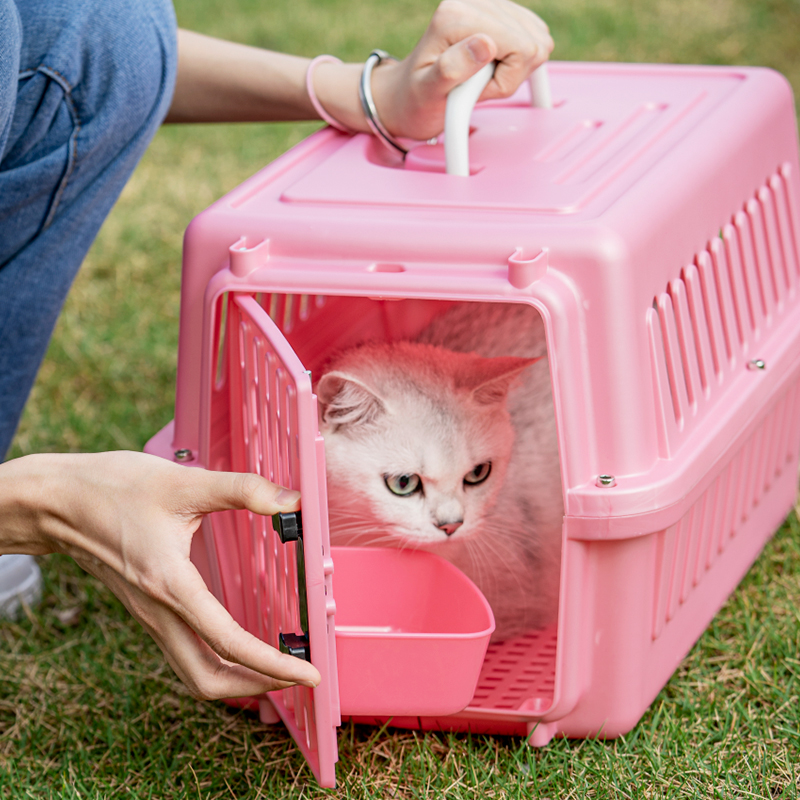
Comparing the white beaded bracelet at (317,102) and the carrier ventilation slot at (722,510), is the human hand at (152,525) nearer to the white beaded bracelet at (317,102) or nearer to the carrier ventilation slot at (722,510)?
the carrier ventilation slot at (722,510)

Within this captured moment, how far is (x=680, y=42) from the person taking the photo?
355cm

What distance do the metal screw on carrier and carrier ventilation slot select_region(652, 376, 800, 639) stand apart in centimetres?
12

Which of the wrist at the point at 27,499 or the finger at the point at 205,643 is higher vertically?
the wrist at the point at 27,499

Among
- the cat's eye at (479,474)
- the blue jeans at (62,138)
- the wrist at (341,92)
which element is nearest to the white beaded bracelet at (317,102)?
the wrist at (341,92)

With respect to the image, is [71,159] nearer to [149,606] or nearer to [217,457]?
[217,457]

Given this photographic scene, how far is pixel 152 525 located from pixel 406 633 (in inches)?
11.7

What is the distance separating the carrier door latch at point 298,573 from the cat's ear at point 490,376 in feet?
1.23

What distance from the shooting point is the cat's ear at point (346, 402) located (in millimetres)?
1135

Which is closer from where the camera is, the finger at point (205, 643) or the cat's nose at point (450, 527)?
the finger at point (205, 643)

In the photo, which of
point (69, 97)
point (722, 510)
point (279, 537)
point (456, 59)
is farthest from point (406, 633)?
point (69, 97)

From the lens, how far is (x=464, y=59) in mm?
1175

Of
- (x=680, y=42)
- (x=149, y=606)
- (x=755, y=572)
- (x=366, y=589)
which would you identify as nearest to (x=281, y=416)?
(x=149, y=606)

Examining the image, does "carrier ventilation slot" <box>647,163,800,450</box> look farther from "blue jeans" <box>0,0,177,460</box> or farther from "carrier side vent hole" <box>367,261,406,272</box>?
"blue jeans" <box>0,0,177,460</box>

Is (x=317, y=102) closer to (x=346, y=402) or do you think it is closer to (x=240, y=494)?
(x=346, y=402)
